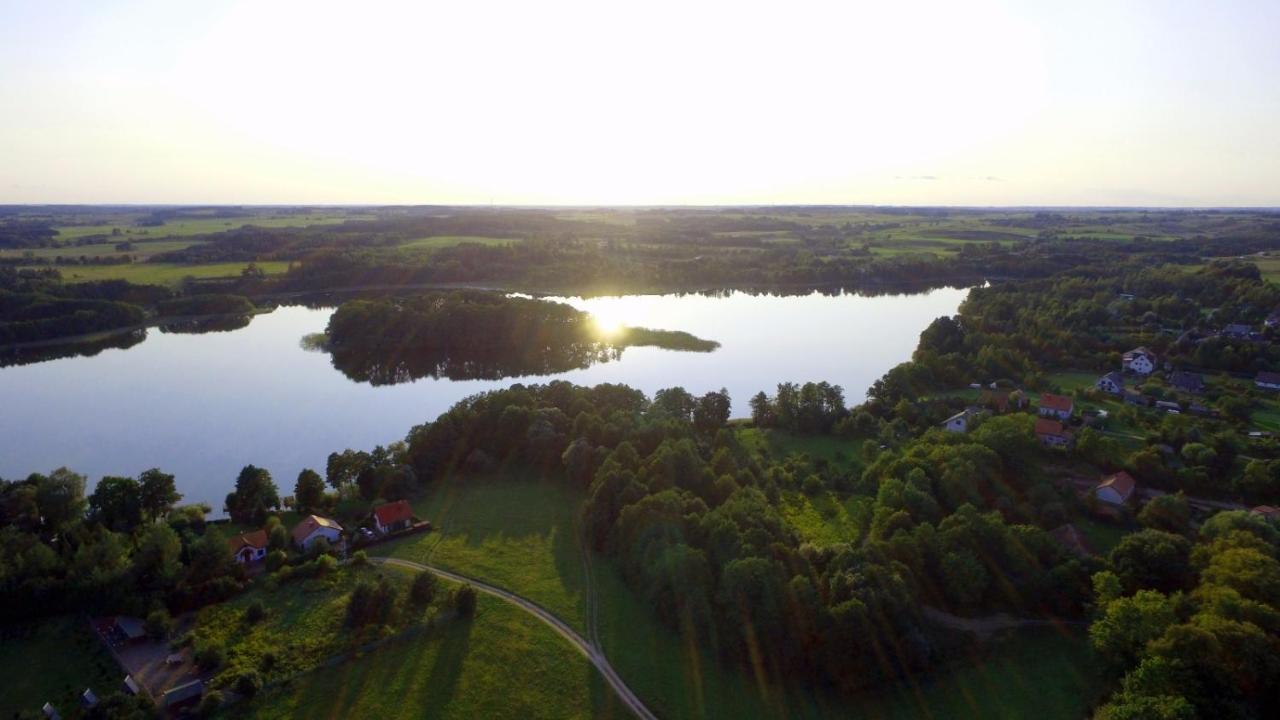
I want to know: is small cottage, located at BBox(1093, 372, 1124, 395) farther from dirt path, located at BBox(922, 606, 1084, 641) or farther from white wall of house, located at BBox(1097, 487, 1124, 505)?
dirt path, located at BBox(922, 606, 1084, 641)

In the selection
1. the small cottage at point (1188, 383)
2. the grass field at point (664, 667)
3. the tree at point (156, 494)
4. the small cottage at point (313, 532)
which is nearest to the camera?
the grass field at point (664, 667)

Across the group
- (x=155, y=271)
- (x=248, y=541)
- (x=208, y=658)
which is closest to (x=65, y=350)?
(x=155, y=271)

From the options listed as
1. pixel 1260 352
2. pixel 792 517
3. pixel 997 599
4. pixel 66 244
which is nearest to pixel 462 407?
pixel 792 517

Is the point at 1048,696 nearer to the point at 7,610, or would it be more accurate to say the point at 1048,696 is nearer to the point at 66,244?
the point at 7,610

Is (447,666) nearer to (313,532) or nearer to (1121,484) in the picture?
(313,532)

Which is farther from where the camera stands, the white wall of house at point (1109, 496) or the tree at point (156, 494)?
the white wall of house at point (1109, 496)

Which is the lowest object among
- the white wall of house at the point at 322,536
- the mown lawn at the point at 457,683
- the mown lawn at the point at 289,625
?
the mown lawn at the point at 457,683

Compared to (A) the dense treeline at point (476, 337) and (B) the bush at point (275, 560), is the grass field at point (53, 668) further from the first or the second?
(A) the dense treeline at point (476, 337)

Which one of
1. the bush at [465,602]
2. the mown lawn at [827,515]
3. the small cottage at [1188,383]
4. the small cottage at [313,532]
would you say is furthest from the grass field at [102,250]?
the small cottage at [1188,383]
